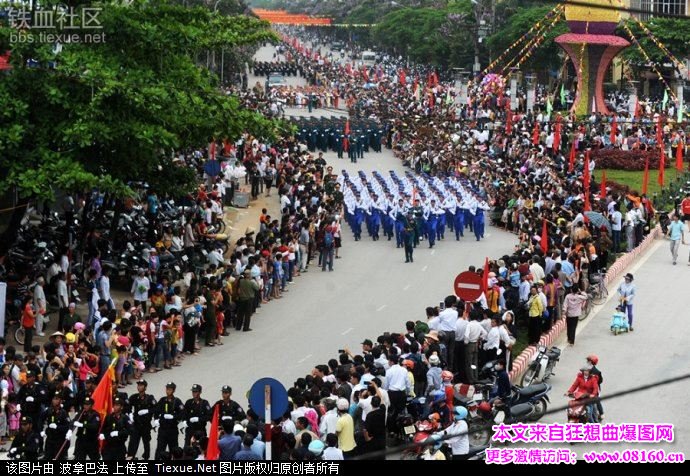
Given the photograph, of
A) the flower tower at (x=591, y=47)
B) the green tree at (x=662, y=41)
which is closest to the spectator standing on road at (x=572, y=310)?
the flower tower at (x=591, y=47)

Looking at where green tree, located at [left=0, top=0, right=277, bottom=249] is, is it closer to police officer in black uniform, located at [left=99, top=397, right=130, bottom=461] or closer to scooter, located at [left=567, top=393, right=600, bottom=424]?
police officer in black uniform, located at [left=99, top=397, right=130, bottom=461]

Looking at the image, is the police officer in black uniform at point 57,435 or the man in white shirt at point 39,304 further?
the man in white shirt at point 39,304

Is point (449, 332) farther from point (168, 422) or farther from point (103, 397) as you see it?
point (103, 397)

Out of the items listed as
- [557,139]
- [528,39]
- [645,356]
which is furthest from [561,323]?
[528,39]

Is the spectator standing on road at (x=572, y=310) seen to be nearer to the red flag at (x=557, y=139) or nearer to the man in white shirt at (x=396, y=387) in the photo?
the man in white shirt at (x=396, y=387)

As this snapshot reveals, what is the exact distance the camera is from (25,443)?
19.0 m

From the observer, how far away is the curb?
24.2 m

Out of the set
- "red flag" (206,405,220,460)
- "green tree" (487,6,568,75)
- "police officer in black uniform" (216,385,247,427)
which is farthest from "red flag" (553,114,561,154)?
"red flag" (206,405,220,460)

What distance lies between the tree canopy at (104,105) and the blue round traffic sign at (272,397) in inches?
366

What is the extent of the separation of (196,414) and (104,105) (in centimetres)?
881

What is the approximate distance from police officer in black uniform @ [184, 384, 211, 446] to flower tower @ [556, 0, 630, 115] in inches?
1585

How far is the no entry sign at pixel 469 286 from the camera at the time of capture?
23.8 m

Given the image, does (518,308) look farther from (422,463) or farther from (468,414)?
(422,463)

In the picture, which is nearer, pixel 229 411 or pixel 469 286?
pixel 229 411
